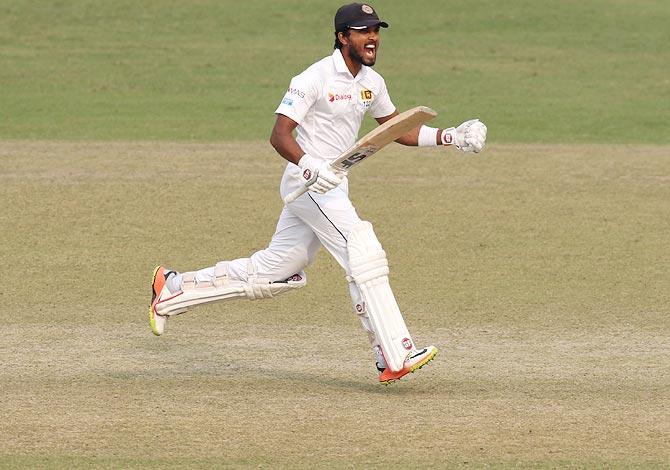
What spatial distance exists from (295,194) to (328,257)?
374 centimetres

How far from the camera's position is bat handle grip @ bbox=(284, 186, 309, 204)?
8.29 metres

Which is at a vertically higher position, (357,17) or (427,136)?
A: (357,17)

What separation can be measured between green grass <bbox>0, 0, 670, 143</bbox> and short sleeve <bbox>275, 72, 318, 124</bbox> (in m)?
8.56

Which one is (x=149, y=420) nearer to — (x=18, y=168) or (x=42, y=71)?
(x=18, y=168)

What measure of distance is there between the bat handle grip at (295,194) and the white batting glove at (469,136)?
3.28ft

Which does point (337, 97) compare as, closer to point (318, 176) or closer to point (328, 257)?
point (318, 176)

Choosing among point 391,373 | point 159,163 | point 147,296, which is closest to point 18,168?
point 159,163

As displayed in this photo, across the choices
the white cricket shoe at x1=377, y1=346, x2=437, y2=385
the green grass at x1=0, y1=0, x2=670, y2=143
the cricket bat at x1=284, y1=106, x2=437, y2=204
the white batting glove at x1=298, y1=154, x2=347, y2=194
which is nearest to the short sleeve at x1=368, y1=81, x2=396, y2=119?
the cricket bat at x1=284, y1=106, x2=437, y2=204

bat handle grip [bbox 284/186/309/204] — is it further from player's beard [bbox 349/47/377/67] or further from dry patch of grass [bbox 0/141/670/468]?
dry patch of grass [bbox 0/141/670/468]

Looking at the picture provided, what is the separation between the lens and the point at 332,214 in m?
8.38

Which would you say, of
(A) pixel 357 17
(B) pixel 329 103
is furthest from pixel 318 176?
(A) pixel 357 17

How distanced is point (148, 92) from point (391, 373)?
12343mm

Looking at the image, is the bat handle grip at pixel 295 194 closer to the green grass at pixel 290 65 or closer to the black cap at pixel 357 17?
the black cap at pixel 357 17

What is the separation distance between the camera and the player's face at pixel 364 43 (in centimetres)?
843
